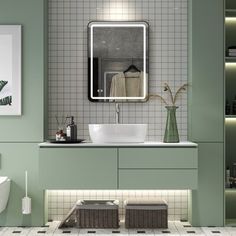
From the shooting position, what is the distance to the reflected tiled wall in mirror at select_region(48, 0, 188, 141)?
504 centimetres

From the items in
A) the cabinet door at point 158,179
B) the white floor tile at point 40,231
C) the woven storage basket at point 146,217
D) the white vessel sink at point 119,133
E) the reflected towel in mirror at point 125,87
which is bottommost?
the white floor tile at point 40,231

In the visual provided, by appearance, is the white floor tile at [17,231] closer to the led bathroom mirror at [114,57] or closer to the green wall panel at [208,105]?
the led bathroom mirror at [114,57]

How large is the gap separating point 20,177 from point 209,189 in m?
1.74

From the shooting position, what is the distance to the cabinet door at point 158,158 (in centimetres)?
452

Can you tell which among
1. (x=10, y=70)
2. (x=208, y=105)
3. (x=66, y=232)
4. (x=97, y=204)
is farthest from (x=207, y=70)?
(x=66, y=232)

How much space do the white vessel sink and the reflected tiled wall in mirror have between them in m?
0.45

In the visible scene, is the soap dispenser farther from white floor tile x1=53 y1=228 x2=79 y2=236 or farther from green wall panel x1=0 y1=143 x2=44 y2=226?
white floor tile x1=53 y1=228 x2=79 y2=236

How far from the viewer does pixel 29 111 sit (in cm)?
474

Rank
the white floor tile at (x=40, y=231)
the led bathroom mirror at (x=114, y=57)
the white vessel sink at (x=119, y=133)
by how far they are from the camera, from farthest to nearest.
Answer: the led bathroom mirror at (x=114, y=57)
the white vessel sink at (x=119, y=133)
the white floor tile at (x=40, y=231)

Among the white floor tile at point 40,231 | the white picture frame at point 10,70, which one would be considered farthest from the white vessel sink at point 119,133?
the white floor tile at point 40,231

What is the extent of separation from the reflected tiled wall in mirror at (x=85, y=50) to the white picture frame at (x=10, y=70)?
411 mm

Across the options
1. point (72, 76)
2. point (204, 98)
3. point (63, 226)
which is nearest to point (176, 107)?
point (204, 98)

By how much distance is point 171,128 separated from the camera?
Answer: 476 centimetres

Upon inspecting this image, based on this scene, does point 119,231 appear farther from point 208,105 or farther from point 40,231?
point 208,105
